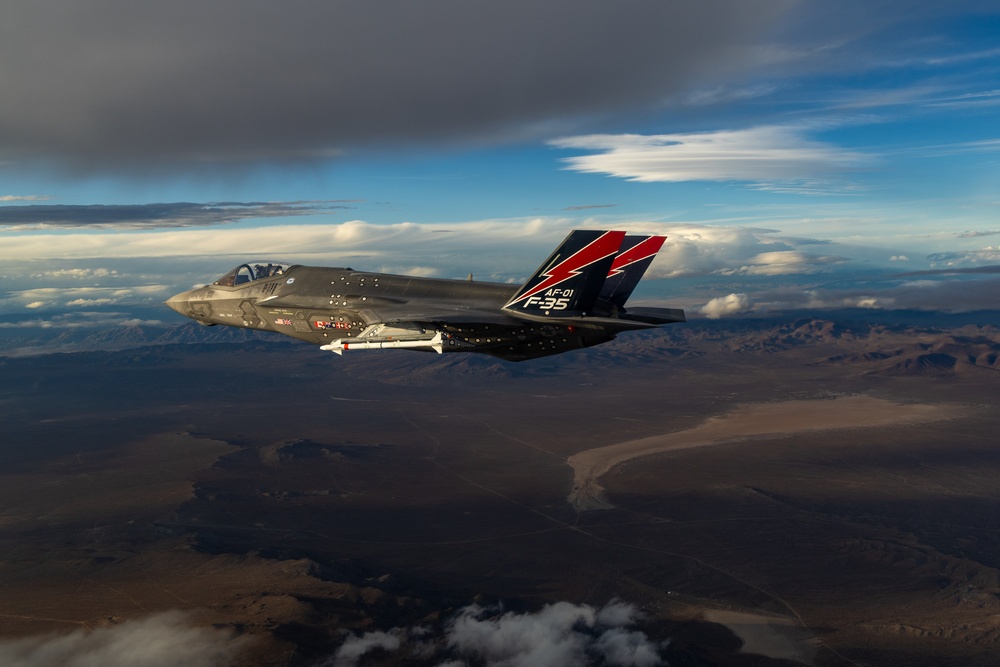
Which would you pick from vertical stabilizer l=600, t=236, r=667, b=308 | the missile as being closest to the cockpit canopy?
the missile

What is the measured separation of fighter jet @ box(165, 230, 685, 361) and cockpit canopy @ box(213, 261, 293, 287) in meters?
0.07

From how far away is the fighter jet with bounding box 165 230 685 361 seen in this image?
33938 millimetres

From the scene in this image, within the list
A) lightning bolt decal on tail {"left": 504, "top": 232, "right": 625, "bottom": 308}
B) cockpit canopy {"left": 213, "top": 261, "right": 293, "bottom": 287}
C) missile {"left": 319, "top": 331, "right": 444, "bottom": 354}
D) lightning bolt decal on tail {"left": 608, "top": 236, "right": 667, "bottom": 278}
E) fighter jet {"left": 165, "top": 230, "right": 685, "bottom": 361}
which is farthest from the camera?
cockpit canopy {"left": 213, "top": 261, "right": 293, "bottom": 287}

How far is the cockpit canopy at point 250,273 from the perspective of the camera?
1756 inches

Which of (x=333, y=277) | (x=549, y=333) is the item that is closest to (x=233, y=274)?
(x=333, y=277)

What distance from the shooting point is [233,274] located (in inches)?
1799

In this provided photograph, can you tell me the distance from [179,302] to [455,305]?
2060cm

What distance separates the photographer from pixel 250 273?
45344 mm

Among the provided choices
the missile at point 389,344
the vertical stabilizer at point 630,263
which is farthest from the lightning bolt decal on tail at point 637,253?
the missile at point 389,344

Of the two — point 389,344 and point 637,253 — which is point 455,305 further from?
point 637,253

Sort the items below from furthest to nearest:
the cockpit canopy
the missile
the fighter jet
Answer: the cockpit canopy < the fighter jet < the missile

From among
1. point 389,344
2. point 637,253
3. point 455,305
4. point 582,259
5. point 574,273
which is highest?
point 637,253

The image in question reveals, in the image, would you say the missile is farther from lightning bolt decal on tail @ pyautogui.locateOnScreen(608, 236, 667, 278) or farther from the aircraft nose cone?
the aircraft nose cone

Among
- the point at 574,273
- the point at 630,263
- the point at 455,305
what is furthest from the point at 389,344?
the point at 630,263
